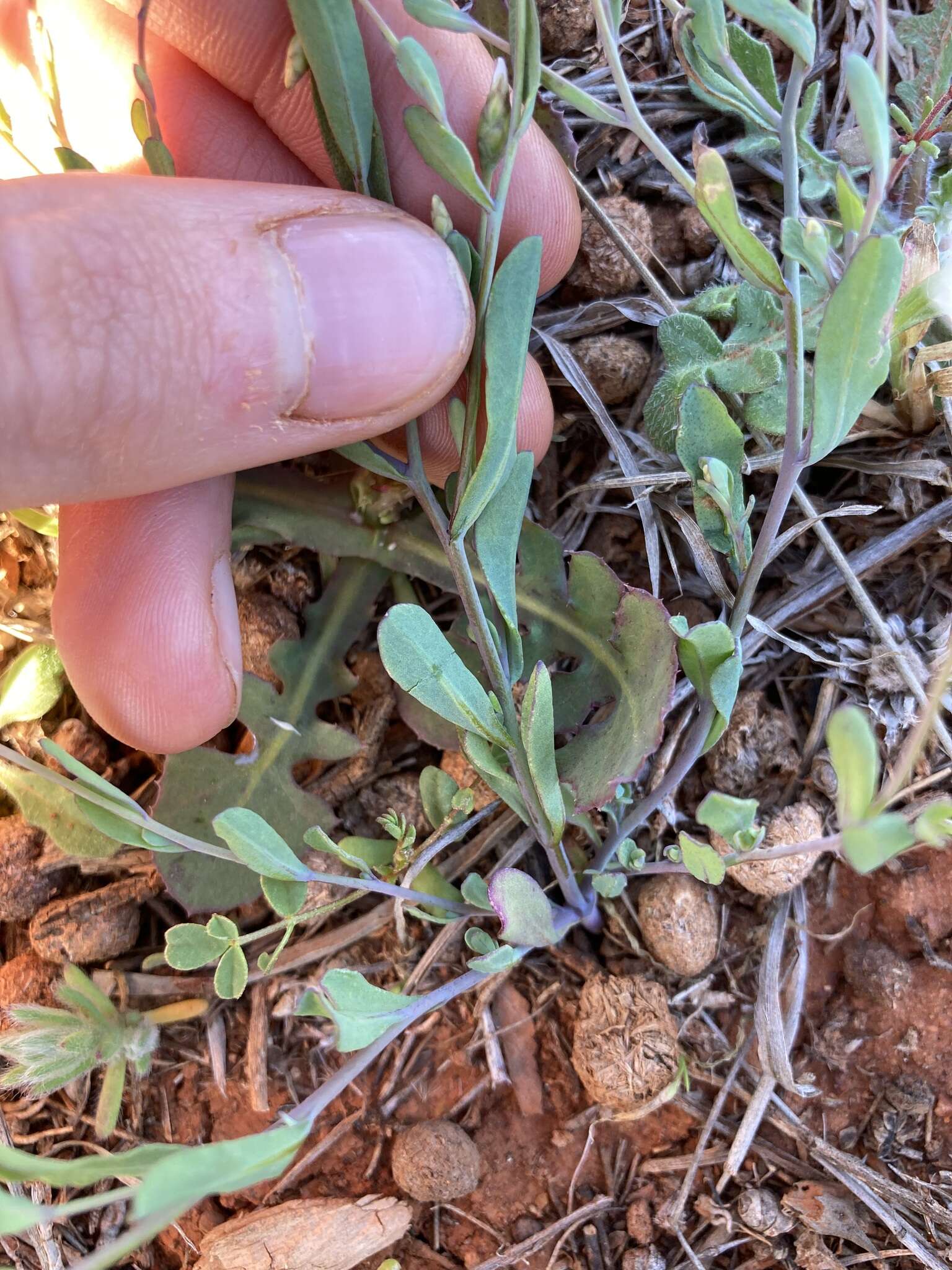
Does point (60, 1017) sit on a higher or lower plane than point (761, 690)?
lower

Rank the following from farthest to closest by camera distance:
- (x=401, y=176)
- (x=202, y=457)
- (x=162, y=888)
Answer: (x=162, y=888) < (x=401, y=176) < (x=202, y=457)

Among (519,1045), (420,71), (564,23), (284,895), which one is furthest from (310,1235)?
(564,23)

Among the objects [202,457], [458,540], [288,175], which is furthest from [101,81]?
[458,540]

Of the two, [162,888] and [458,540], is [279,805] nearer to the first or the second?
[162,888]

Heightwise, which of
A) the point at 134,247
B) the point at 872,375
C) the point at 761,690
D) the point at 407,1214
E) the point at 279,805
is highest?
the point at 134,247

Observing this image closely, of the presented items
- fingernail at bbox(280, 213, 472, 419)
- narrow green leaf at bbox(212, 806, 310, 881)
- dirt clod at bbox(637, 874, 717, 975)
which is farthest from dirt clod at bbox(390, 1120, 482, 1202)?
fingernail at bbox(280, 213, 472, 419)

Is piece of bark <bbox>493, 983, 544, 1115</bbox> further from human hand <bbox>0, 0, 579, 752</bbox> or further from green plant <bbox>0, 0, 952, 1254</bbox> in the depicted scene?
human hand <bbox>0, 0, 579, 752</bbox>

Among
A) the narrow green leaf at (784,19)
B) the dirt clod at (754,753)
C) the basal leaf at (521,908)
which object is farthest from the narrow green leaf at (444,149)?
the dirt clod at (754,753)
